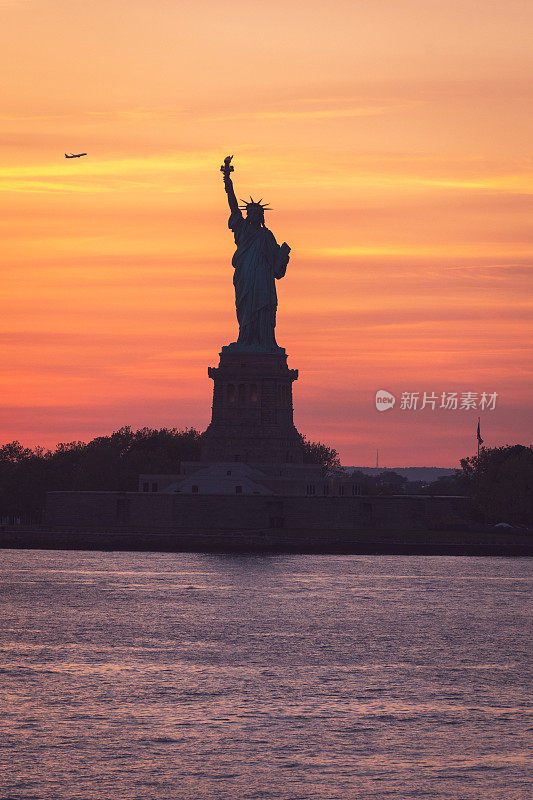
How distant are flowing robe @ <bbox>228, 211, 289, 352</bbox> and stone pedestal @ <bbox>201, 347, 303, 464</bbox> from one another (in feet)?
6.55

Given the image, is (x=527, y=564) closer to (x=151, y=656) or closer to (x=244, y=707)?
(x=151, y=656)

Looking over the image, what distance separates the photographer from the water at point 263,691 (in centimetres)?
3706

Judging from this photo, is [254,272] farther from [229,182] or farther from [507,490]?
[507,490]

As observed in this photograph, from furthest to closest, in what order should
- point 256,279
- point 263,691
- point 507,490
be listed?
point 507,490 → point 256,279 → point 263,691

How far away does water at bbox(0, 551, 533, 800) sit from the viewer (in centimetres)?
3706

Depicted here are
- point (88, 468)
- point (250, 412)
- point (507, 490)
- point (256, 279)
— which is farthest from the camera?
point (88, 468)

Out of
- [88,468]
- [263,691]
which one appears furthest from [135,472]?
[263,691]

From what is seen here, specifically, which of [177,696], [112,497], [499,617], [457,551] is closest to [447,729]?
[177,696]

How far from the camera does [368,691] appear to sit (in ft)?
164

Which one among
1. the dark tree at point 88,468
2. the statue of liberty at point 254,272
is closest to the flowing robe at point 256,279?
the statue of liberty at point 254,272

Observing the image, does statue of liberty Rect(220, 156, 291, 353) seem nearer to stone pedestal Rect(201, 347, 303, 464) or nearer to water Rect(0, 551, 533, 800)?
stone pedestal Rect(201, 347, 303, 464)

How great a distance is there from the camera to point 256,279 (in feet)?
396

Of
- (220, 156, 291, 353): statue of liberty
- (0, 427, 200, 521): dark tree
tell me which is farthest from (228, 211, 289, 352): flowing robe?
(0, 427, 200, 521): dark tree

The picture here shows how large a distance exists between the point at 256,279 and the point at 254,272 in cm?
60
